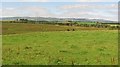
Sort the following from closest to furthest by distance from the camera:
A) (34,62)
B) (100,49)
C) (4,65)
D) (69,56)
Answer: (4,65) → (34,62) → (69,56) → (100,49)

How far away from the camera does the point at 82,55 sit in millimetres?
26125

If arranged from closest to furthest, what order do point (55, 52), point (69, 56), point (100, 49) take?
point (69, 56) → point (55, 52) → point (100, 49)

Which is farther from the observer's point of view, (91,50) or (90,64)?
(91,50)

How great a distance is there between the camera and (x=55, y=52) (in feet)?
90.1

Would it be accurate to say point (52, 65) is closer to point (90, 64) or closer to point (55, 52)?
point (90, 64)

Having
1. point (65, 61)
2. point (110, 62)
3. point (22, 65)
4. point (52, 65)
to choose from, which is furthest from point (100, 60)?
point (22, 65)

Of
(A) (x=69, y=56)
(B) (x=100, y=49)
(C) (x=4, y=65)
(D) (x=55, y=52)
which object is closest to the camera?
(C) (x=4, y=65)

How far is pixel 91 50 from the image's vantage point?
95.2 feet

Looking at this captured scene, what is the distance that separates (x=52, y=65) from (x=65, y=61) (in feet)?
6.74

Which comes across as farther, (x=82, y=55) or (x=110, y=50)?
(x=110, y=50)

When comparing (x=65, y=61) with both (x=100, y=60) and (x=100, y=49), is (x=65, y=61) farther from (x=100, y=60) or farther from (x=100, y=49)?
(x=100, y=49)

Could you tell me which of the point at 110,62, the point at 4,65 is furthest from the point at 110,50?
the point at 4,65

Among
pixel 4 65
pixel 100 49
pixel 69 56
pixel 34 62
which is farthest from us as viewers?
pixel 100 49

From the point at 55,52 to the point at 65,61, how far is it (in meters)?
4.62
